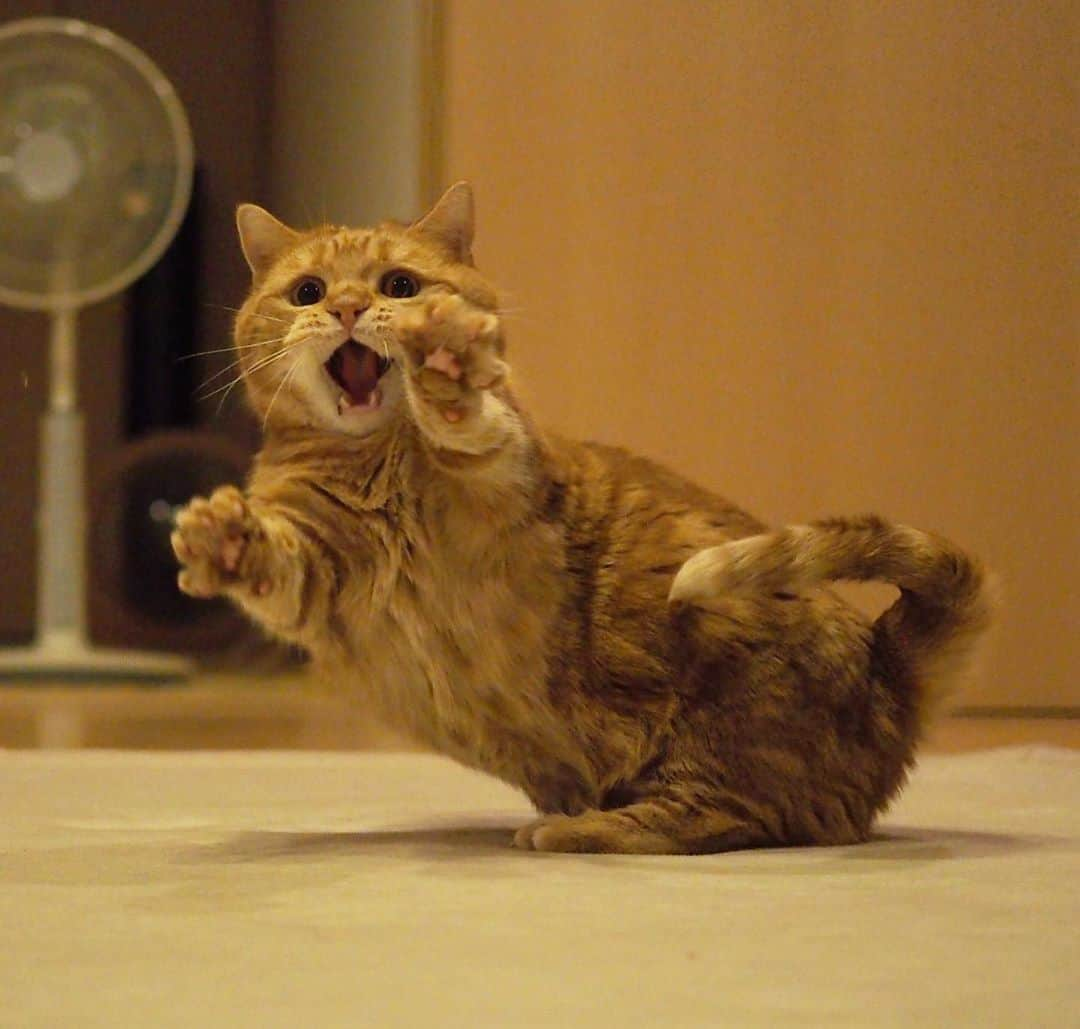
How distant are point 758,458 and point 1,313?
2792mm

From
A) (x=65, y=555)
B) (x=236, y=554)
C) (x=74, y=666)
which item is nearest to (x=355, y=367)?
(x=236, y=554)

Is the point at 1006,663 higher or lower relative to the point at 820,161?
lower

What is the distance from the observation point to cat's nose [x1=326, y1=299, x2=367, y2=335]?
1566 mm

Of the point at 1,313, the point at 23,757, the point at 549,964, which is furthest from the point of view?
the point at 1,313

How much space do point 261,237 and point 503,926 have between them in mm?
919

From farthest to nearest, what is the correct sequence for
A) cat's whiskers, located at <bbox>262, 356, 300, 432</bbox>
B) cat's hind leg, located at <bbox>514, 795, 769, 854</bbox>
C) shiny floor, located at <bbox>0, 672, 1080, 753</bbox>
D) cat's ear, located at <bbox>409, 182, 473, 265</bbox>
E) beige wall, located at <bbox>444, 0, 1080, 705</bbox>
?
beige wall, located at <bbox>444, 0, 1080, 705</bbox>
shiny floor, located at <bbox>0, 672, 1080, 753</bbox>
cat's ear, located at <bbox>409, 182, 473, 265</bbox>
cat's whiskers, located at <bbox>262, 356, 300, 432</bbox>
cat's hind leg, located at <bbox>514, 795, 769, 854</bbox>

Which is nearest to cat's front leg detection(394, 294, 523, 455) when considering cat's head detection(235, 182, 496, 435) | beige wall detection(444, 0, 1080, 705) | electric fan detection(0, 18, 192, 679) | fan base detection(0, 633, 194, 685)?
cat's head detection(235, 182, 496, 435)

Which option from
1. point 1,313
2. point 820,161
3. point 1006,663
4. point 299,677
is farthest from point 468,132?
point 1,313

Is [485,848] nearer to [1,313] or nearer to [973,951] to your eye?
[973,951]

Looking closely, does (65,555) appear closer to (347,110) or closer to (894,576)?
(347,110)

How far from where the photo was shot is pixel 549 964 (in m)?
1.02

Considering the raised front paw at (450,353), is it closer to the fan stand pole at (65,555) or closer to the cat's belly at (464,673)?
the cat's belly at (464,673)

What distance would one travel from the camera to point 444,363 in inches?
54.1

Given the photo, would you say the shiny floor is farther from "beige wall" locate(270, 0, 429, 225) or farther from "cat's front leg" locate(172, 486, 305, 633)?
"beige wall" locate(270, 0, 429, 225)
